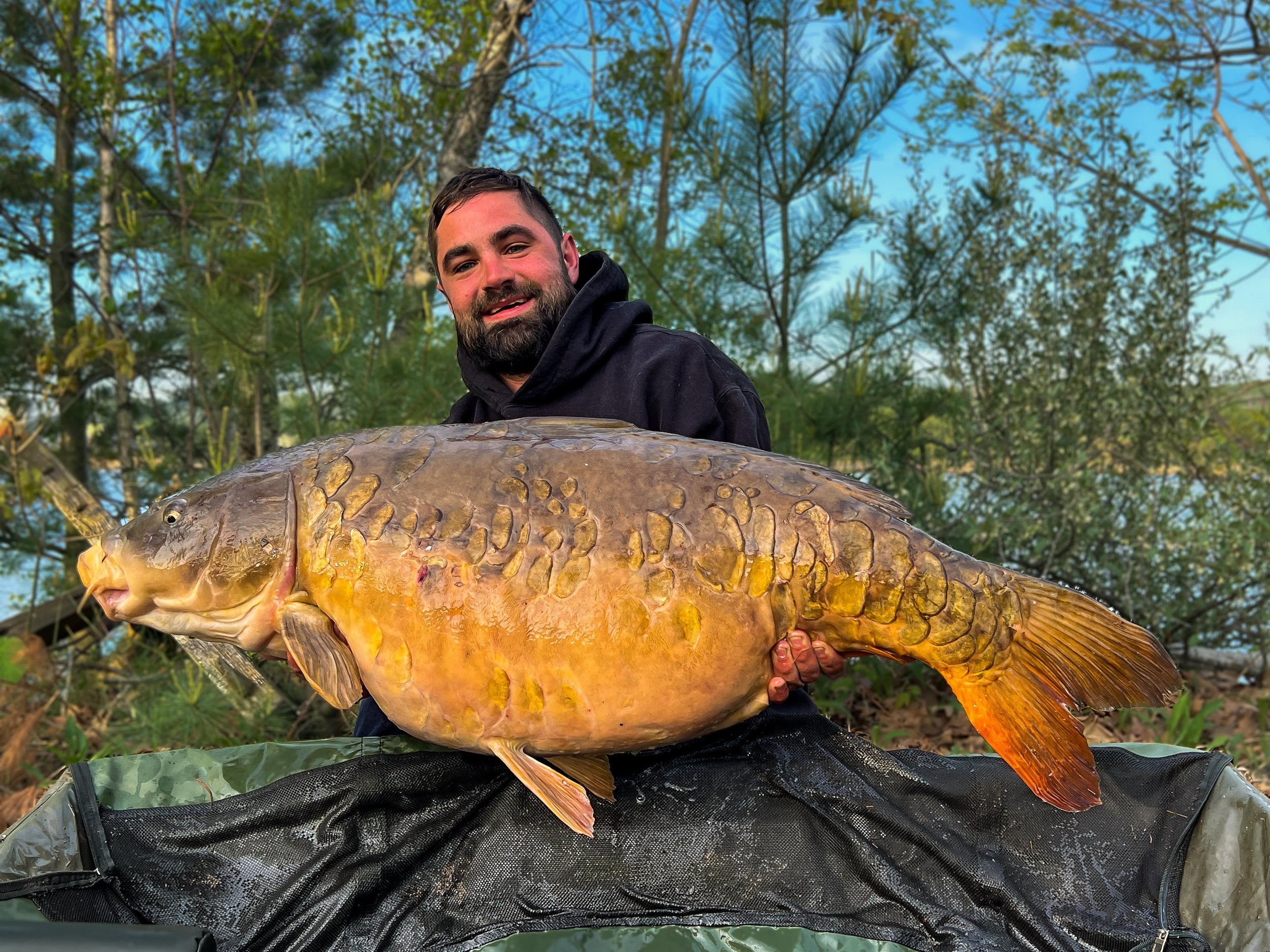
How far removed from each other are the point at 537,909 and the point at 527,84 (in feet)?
18.7

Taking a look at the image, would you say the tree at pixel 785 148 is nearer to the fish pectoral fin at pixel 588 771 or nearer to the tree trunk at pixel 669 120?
the tree trunk at pixel 669 120

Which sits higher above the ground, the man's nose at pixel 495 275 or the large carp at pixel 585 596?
the man's nose at pixel 495 275

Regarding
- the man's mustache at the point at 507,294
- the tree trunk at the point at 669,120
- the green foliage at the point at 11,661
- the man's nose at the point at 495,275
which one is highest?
the tree trunk at the point at 669,120

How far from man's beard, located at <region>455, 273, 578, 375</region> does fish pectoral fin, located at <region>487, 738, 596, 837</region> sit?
0.94m

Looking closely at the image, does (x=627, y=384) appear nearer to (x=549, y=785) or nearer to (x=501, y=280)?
(x=501, y=280)

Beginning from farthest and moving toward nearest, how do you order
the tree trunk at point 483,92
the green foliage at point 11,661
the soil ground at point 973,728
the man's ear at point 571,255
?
the tree trunk at point 483,92, the green foliage at point 11,661, the soil ground at point 973,728, the man's ear at point 571,255

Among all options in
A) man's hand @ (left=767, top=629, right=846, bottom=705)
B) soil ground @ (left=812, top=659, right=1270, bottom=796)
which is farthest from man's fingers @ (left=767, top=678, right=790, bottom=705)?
soil ground @ (left=812, top=659, right=1270, bottom=796)

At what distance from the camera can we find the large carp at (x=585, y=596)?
1.20m

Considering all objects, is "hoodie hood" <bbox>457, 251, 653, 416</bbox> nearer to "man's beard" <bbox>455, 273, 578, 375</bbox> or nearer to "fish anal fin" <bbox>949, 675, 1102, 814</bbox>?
"man's beard" <bbox>455, 273, 578, 375</bbox>

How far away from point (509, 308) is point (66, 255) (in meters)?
5.15

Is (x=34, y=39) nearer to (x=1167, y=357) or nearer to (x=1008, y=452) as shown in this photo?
(x=1008, y=452)

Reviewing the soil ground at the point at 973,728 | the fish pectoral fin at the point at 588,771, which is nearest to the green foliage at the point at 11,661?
the fish pectoral fin at the point at 588,771

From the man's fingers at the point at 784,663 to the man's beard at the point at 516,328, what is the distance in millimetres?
→ 908

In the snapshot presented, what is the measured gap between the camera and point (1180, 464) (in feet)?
11.8
